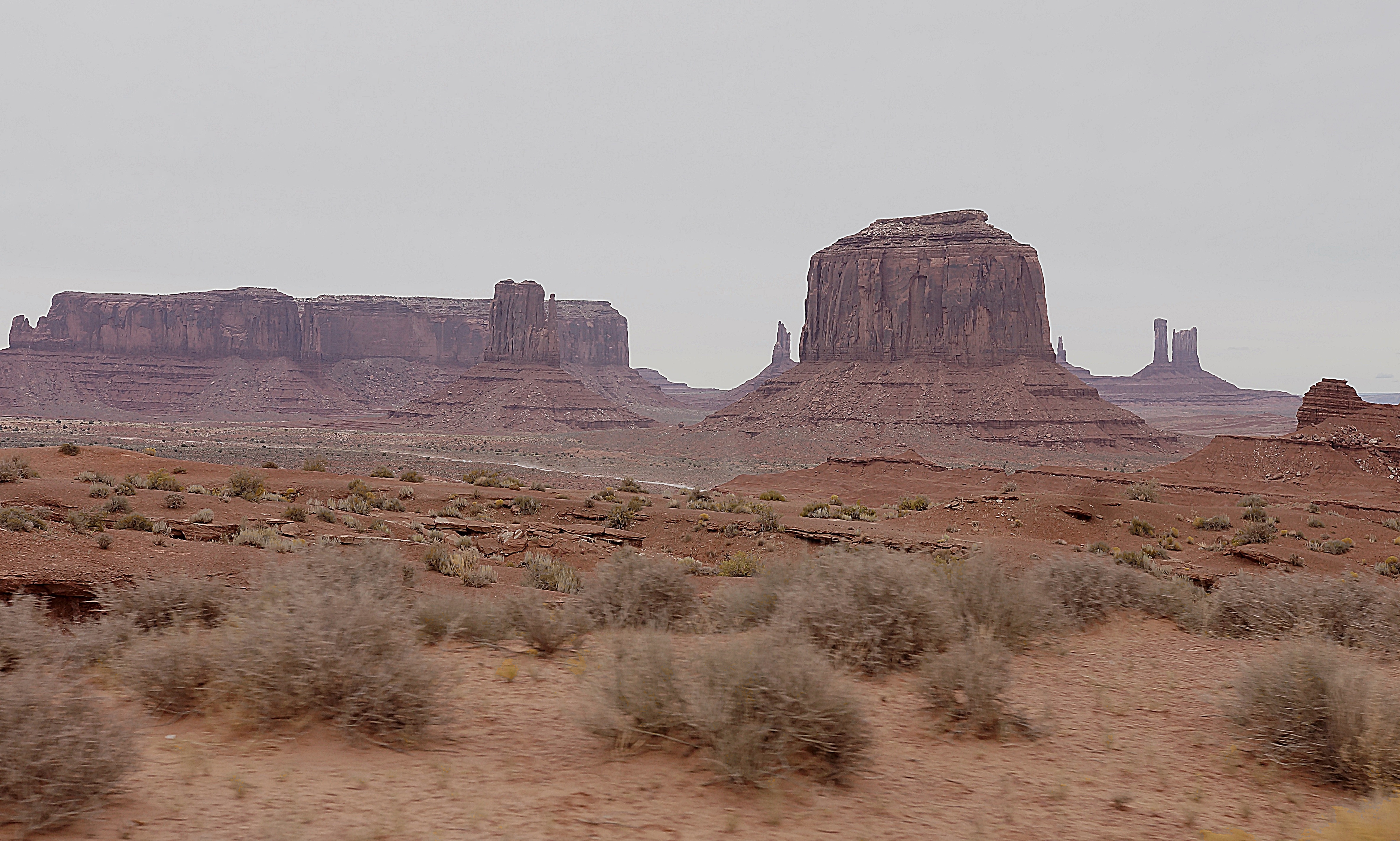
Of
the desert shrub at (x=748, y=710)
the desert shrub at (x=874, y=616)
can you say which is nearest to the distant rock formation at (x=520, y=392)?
the desert shrub at (x=874, y=616)

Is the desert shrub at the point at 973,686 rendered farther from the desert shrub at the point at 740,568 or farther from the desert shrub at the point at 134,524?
the desert shrub at the point at 134,524

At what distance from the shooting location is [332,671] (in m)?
5.98

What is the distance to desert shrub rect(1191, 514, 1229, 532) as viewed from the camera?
28625mm

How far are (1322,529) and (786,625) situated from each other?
29467 mm

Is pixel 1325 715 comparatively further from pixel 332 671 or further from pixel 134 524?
pixel 134 524

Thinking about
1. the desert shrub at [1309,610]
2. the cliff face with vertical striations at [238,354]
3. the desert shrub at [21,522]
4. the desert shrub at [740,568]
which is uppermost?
Result: the cliff face with vertical striations at [238,354]

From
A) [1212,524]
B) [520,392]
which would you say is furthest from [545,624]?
[520,392]

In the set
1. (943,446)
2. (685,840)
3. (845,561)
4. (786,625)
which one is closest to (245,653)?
(685,840)

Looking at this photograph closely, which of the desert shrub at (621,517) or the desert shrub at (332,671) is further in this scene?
the desert shrub at (621,517)

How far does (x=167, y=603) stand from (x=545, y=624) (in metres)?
3.72

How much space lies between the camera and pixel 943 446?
75.6m

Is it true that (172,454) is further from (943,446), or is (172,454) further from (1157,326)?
(1157,326)

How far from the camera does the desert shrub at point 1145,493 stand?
1369 inches

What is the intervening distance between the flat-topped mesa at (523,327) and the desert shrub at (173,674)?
131 m
